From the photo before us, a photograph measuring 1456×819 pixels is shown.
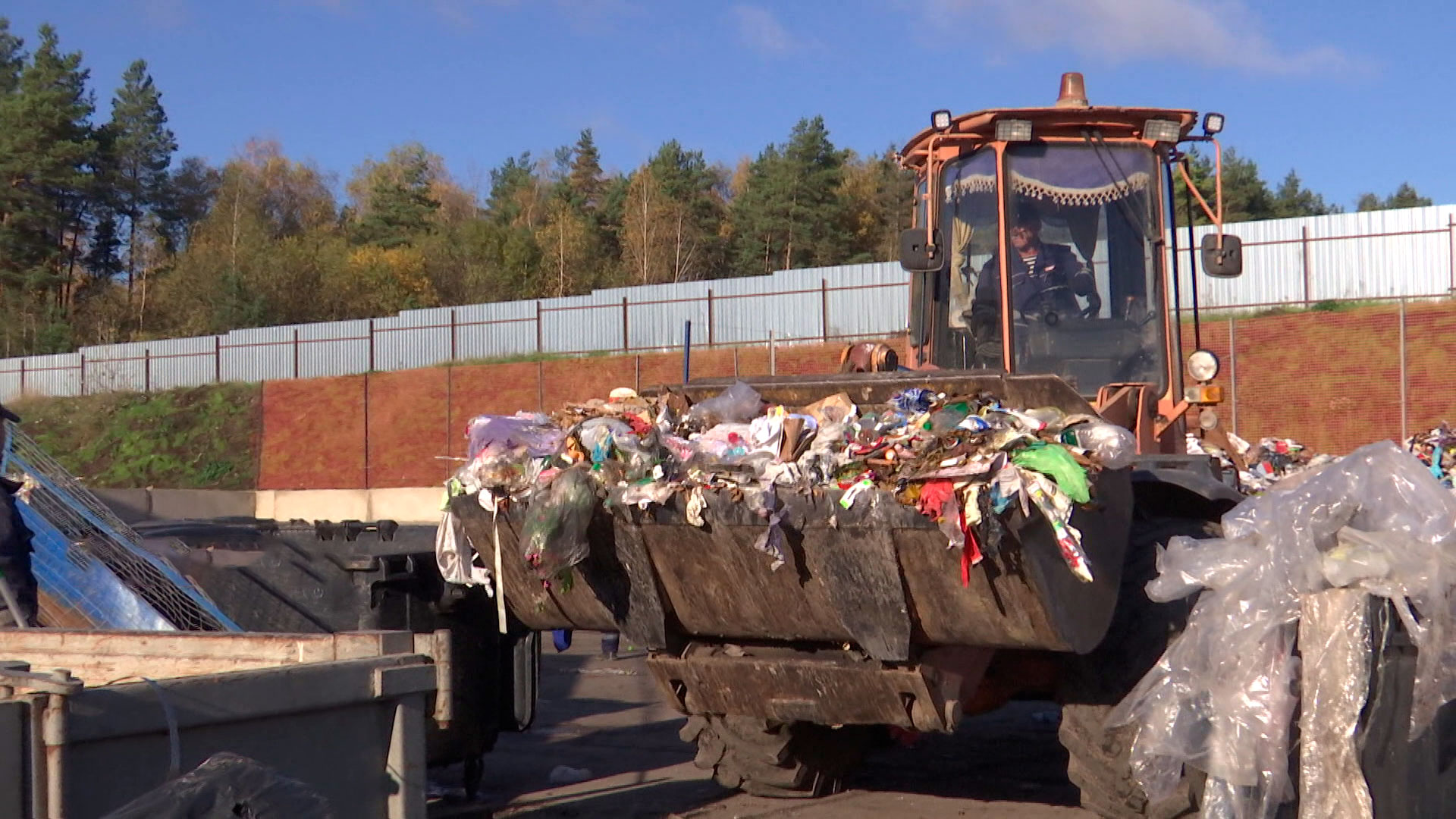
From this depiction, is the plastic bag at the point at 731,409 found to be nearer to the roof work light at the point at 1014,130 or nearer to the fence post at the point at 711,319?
the roof work light at the point at 1014,130

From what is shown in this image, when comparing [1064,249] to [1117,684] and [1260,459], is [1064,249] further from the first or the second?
[1260,459]

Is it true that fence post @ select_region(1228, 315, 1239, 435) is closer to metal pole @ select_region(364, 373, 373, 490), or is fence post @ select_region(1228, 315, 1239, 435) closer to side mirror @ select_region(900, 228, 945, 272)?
side mirror @ select_region(900, 228, 945, 272)

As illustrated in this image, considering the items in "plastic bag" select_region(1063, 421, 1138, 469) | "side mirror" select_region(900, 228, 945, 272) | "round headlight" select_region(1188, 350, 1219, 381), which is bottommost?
"plastic bag" select_region(1063, 421, 1138, 469)

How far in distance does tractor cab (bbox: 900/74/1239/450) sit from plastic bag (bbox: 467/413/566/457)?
7.04 ft

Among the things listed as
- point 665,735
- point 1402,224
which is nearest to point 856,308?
point 1402,224

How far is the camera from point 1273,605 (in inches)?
194

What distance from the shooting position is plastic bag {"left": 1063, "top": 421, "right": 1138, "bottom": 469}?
4.83 metres

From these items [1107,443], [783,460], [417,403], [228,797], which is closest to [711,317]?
[417,403]

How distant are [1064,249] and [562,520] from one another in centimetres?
296

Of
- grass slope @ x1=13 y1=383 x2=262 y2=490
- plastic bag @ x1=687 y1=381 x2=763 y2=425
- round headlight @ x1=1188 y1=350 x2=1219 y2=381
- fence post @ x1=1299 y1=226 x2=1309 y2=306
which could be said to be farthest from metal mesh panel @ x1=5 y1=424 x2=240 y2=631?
grass slope @ x1=13 y1=383 x2=262 y2=490

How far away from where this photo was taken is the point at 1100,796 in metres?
5.58

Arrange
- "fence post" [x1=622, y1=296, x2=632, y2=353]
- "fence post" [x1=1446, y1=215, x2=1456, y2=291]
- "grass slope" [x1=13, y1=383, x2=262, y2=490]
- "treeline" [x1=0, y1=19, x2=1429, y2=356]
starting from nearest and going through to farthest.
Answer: "fence post" [x1=1446, y1=215, x2=1456, y2=291], "grass slope" [x1=13, y1=383, x2=262, y2=490], "fence post" [x1=622, y1=296, x2=632, y2=353], "treeline" [x1=0, y1=19, x2=1429, y2=356]

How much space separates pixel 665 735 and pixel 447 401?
25785mm

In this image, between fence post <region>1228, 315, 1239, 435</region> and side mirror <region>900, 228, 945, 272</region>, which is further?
fence post <region>1228, 315, 1239, 435</region>
